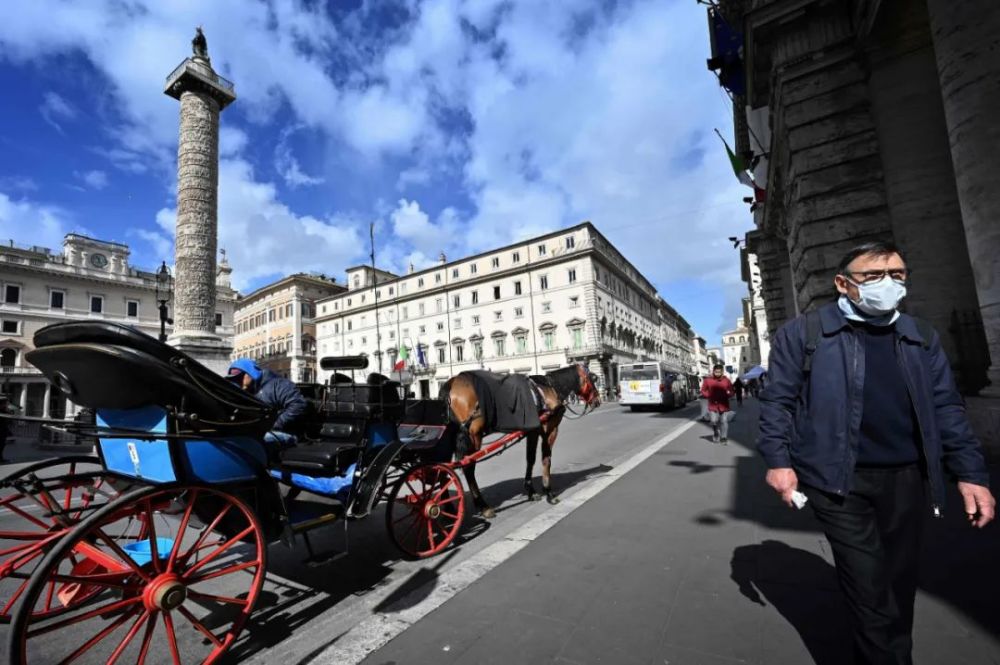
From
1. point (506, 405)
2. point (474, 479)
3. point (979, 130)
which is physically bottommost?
point (474, 479)

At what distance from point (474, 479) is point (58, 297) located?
2356 inches

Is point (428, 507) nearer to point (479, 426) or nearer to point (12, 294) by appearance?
point (479, 426)

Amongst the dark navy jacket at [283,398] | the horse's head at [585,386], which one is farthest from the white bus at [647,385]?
the dark navy jacket at [283,398]

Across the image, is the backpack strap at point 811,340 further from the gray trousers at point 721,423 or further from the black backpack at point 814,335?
the gray trousers at point 721,423

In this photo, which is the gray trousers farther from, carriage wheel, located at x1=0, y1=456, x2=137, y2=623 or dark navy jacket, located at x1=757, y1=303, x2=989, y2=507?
carriage wheel, located at x1=0, y1=456, x2=137, y2=623

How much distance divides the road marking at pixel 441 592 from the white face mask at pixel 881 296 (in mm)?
3195

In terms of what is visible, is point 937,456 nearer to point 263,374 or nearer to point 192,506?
point 192,506

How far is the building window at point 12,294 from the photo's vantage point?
42.1 m

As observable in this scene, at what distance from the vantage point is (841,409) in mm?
2094

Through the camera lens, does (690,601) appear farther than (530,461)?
No

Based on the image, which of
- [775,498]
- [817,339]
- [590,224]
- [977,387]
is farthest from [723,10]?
[590,224]

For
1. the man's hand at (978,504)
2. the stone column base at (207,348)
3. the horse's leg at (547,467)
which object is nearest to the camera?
the man's hand at (978,504)

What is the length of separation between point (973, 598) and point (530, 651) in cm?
283

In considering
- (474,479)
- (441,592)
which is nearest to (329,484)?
(441,592)
